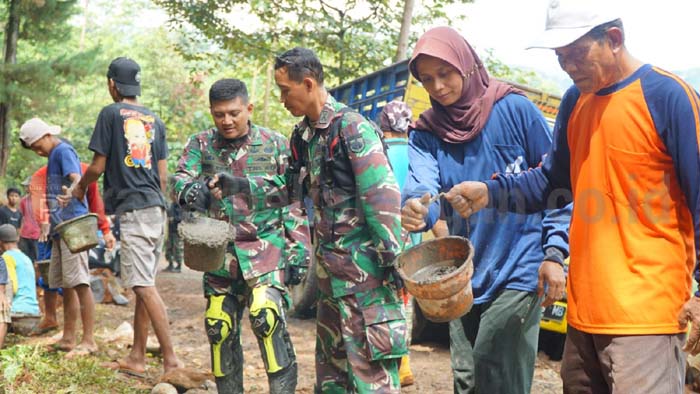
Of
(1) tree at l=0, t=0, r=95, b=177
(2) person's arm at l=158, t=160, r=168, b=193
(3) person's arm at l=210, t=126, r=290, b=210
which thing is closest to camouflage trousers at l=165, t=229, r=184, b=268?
(1) tree at l=0, t=0, r=95, b=177

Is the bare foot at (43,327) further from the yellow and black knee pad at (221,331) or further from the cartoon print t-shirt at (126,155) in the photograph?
the yellow and black knee pad at (221,331)

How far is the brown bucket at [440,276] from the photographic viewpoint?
2834 mm

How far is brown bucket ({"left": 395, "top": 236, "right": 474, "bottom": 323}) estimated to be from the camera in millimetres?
2834

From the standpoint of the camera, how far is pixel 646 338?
8.09 ft

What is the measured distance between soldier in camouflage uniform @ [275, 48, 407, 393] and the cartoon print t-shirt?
7.08 ft

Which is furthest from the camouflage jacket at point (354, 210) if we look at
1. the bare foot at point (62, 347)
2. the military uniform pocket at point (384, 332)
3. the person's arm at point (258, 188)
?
the bare foot at point (62, 347)

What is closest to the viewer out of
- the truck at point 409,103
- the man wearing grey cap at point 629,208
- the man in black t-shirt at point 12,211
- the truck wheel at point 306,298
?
the man wearing grey cap at point 629,208

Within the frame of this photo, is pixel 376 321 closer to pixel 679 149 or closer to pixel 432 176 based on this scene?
pixel 432 176

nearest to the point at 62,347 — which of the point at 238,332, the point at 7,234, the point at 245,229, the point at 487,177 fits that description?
the point at 7,234

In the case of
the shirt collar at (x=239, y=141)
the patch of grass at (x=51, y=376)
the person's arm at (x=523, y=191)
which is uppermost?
the shirt collar at (x=239, y=141)

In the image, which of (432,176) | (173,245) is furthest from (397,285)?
(173,245)

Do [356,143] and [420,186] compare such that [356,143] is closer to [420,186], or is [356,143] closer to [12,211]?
[420,186]

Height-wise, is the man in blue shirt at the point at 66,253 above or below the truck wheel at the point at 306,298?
above

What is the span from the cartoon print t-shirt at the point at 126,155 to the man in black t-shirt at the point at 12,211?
7.31 meters
